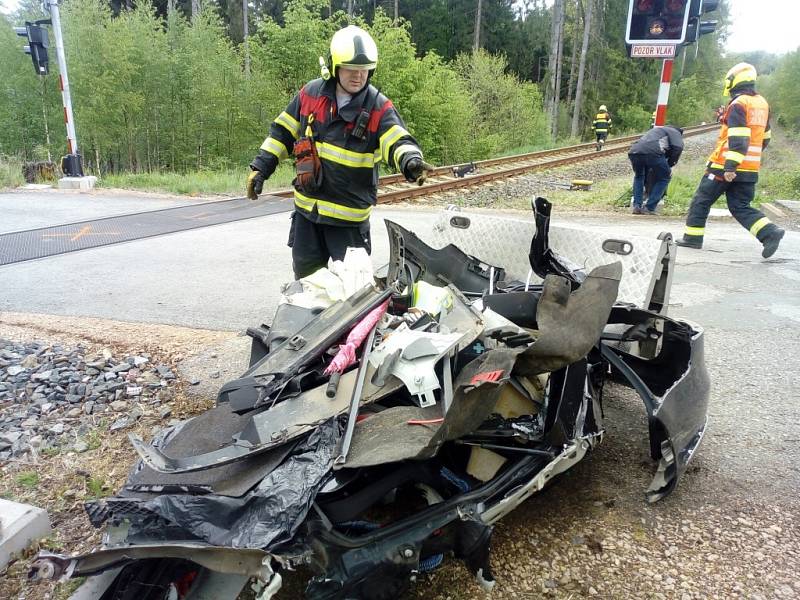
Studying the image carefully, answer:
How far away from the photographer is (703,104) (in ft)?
147

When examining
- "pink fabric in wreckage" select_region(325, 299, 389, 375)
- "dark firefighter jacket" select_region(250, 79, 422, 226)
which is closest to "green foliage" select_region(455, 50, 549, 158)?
"dark firefighter jacket" select_region(250, 79, 422, 226)

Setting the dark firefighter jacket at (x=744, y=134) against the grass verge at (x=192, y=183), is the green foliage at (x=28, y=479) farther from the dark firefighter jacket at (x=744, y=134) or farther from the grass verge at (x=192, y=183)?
the grass verge at (x=192, y=183)

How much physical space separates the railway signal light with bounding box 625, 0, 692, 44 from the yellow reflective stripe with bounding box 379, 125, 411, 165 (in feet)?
23.6

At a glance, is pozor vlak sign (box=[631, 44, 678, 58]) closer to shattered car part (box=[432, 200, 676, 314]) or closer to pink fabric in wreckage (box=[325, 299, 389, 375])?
shattered car part (box=[432, 200, 676, 314])

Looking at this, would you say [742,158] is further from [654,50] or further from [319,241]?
[319,241]

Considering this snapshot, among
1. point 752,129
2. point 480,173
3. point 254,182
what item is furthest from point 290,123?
point 480,173

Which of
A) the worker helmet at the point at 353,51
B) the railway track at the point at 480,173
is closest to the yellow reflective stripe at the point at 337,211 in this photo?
the worker helmet at the point at 353,51

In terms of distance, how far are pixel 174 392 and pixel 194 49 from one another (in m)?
18.1

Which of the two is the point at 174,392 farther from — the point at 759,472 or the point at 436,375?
the point at 759,472

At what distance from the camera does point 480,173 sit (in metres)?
14.1

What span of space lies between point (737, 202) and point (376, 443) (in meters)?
6.78

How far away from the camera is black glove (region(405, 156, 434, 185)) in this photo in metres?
3.36

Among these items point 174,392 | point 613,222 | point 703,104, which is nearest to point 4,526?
point 174,392

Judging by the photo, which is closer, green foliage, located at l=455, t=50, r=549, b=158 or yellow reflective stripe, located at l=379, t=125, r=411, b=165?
yellow reflective stripe, located at l=379, t=125, r=411, b=165
